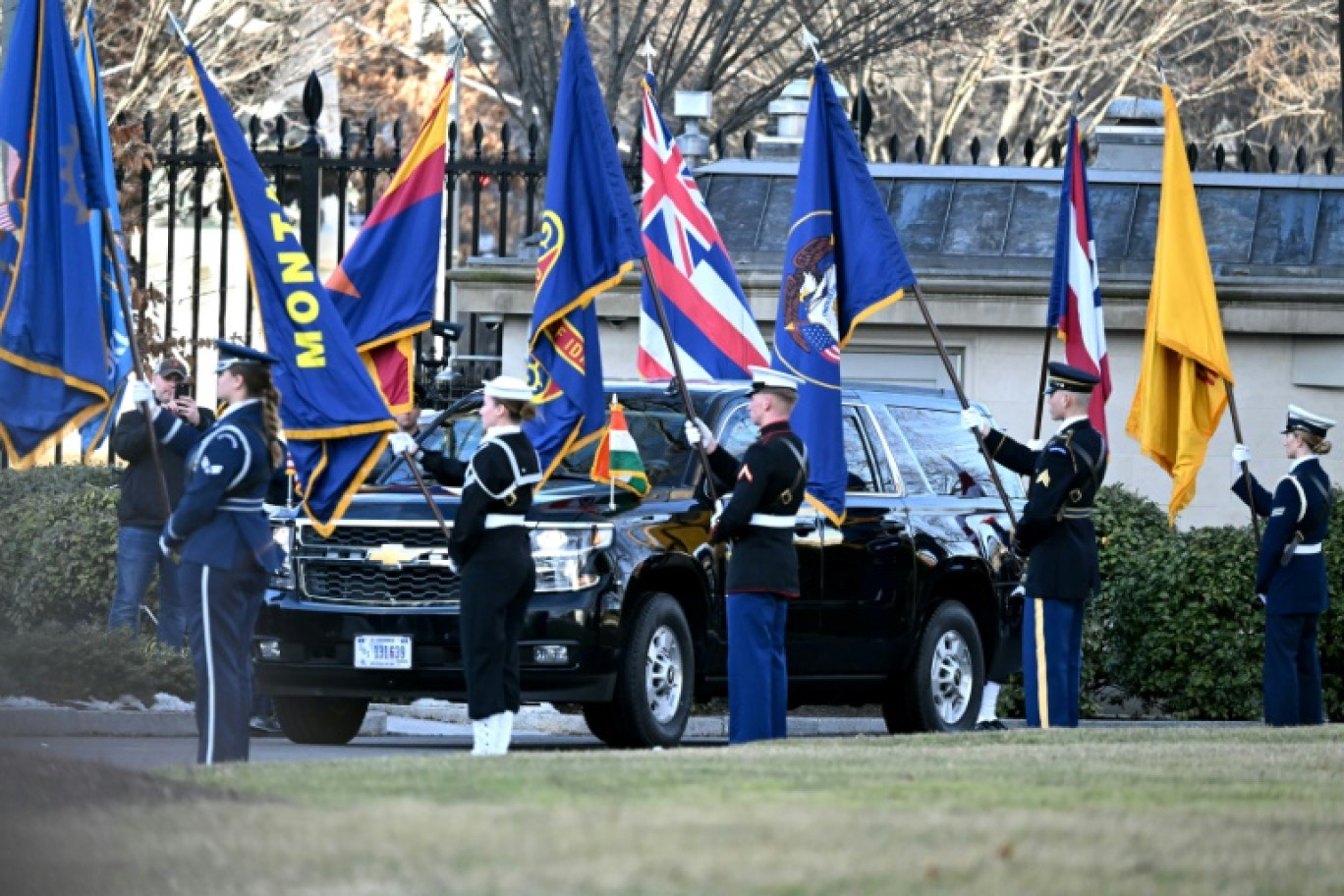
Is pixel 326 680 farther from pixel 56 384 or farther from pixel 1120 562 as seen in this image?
pixel 1120 562

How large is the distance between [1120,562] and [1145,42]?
17.2m

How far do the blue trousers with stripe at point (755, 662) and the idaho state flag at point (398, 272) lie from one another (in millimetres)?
2479

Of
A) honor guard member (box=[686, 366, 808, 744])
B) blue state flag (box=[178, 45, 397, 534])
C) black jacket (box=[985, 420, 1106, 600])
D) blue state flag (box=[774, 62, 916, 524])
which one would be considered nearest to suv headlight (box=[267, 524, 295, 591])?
blue state flag (box=[178, 45, 397, 534])

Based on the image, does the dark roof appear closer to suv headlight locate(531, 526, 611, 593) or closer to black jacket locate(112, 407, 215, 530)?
black jacket locate(112, 407, 215, 530)

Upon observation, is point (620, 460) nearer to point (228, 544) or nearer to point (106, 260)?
point (228, 544)

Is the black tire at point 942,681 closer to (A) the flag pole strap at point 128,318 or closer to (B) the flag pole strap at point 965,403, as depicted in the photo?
(B) the flag pole strap at point 965,403

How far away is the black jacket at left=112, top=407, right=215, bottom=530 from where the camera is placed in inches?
621

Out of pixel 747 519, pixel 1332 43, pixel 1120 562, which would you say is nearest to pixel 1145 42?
pixel 1332 43

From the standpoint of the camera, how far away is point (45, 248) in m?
12.8

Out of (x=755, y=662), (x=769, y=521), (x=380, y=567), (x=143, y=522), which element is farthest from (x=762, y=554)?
(x=143, y=522)

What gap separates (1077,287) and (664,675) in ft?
12.9

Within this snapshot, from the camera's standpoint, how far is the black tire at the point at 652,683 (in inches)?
501

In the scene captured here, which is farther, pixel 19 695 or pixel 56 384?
pixel 19 695

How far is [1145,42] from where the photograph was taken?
3309cm
